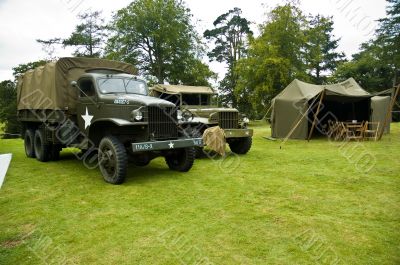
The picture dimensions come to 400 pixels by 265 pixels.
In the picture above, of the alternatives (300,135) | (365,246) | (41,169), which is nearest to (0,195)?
(41,169)

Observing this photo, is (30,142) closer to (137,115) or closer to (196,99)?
(137,115)

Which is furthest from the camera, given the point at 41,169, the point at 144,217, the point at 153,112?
the point at 41,169

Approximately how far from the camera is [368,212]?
473 cm

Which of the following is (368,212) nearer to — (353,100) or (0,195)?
(0,195)

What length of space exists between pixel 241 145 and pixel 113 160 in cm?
500

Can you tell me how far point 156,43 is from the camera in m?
30.9

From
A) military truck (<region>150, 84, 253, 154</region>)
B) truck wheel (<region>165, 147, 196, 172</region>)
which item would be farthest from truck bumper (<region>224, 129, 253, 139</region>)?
truck wheel (<region>165, 147, 196, 172</region>)

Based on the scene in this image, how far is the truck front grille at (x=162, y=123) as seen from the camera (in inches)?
259

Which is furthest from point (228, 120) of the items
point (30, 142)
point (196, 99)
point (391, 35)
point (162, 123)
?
point (391, 35)

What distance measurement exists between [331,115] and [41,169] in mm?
15402

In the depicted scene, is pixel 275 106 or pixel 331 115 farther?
pixel 331 115

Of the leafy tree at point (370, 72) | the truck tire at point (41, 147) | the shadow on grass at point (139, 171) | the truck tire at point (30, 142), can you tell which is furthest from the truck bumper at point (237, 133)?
the leafy tree at point (370, 72)

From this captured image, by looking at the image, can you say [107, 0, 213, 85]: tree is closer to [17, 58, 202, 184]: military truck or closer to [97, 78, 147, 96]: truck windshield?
[17, 58, 202, 184]: military truck

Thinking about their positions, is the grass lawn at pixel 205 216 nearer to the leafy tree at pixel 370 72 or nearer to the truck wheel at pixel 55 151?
the truck wheel at pixel 55 151
